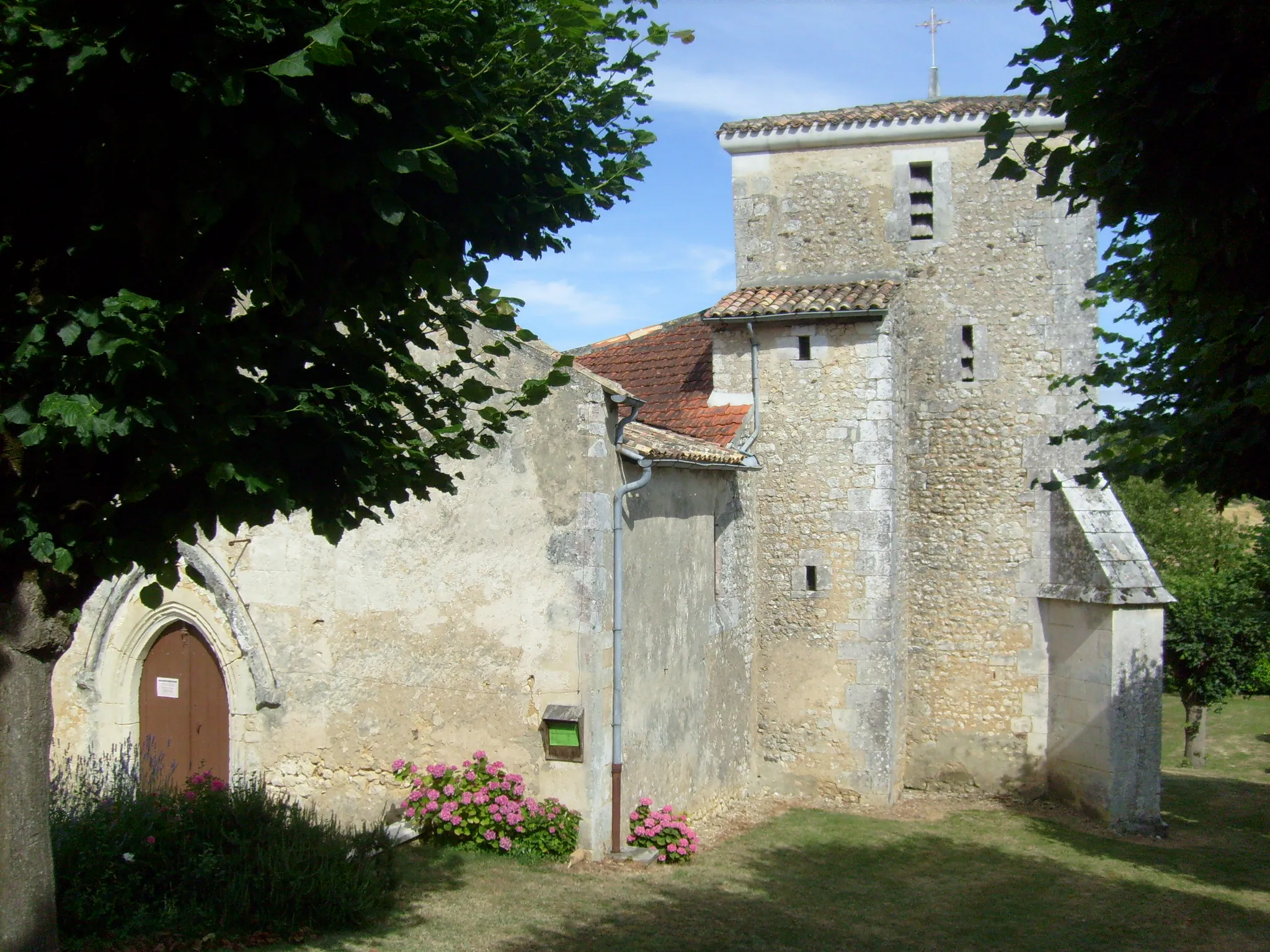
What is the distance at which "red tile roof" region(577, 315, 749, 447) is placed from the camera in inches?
506

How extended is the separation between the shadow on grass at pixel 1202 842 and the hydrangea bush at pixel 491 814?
574 centimetres

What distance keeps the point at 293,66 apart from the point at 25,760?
3158mm

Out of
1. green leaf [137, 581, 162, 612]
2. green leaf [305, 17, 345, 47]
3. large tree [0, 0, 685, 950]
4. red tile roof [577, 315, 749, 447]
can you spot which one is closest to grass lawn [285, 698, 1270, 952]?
green leaf [137, 581, 162, 612]

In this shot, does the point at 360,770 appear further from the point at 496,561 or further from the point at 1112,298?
the point at 1112,298

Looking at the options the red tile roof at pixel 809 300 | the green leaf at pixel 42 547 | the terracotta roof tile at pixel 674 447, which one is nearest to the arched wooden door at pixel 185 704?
the terracotta roof tile at pixel 674 447

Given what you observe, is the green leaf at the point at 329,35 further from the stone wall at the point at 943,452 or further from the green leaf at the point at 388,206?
the stone wall at the point at 943,452

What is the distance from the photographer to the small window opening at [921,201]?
1327cm

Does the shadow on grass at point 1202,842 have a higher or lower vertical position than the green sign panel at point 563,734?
lower

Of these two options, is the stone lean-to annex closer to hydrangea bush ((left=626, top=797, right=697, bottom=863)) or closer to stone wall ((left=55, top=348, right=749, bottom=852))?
stone wall ((left=55, top=348, right=749, bottom=852))

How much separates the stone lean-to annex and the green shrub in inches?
92.0

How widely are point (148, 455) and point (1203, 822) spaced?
1365 cm

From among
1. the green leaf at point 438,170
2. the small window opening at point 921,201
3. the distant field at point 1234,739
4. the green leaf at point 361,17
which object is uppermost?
the small window opening at point 921,201

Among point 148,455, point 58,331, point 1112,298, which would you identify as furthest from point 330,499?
point 1112,298

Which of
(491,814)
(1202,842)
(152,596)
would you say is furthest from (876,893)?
(152,596)
